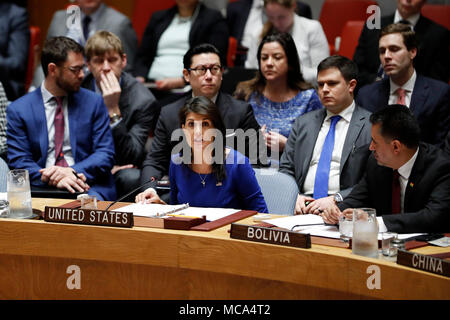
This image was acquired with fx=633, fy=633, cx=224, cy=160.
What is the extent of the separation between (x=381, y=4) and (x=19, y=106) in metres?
2.81

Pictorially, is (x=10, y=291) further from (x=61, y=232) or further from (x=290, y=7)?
(x=290, y=7)

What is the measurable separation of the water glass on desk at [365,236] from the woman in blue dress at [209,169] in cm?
77

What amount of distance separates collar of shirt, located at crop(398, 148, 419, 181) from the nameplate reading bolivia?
0.96 m

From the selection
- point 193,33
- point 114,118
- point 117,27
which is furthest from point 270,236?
point 117,27

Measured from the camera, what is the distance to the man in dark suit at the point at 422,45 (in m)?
3.75

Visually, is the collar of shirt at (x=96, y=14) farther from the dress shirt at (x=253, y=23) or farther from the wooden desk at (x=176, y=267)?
the wooden desk at (x=176, y=267)

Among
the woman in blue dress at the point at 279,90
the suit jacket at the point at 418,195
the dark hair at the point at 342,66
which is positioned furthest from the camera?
the woman in blue dress at the point at 279,90

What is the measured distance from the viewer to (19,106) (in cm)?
317

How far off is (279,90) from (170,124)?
0.69 m

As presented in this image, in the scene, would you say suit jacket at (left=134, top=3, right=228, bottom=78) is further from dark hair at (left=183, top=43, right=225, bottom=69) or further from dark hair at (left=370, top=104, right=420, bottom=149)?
dark hair at (left=370, top=104, right=420, bottom=149)

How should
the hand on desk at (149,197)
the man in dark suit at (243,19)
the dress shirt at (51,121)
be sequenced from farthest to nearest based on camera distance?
1. the man in dark suit at (243,19)
2. the dress shirt at (51,121)
3. the hand on desk at (149,197)

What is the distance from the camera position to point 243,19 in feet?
15.2

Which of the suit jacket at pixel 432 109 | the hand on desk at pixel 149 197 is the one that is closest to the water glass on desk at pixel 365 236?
the hand on desk at pixel 149 197

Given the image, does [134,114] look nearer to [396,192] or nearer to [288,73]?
[288,73]
